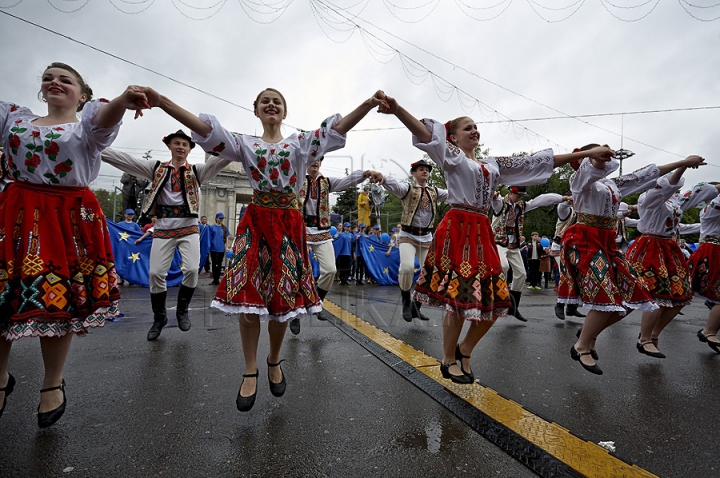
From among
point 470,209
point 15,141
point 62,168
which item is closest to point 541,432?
point 470,209

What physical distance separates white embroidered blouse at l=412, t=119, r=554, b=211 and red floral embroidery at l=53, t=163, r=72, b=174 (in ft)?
6.37

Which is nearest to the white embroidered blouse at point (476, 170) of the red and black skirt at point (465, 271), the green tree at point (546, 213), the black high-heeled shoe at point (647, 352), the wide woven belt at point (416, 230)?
the red and black skirt at point (465, 271)

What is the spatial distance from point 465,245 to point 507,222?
396 centimetres

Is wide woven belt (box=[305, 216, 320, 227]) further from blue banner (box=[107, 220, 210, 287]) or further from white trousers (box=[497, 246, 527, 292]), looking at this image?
blue banner (box=[107, 220, 210, 287])

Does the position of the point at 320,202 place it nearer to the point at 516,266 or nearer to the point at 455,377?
the point at 455,377

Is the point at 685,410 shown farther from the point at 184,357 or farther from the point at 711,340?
the point at 184,357

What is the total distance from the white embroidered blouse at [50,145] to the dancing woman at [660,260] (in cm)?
458

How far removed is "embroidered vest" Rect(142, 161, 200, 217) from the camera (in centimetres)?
→ 405

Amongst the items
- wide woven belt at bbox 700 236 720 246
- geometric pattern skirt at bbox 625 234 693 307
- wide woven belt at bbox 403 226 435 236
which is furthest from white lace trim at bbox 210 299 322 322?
wide woven belt at bbox 700 236 720 246

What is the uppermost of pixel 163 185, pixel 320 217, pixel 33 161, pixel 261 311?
pixel 163 185

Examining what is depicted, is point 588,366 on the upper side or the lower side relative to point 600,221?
lower

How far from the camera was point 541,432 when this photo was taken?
1965 millimetres

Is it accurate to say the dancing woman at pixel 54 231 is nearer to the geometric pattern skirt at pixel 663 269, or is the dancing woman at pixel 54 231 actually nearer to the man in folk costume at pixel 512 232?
the geometric pattern skirt at pixel 663 269

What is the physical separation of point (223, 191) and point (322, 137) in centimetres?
3078
